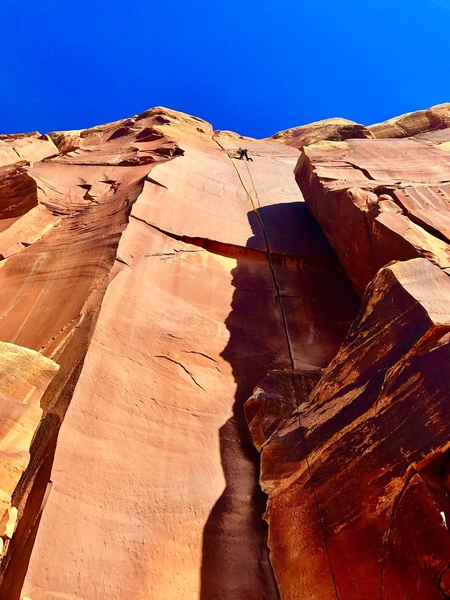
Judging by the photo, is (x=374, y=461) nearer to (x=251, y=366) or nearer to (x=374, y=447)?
(x=374, y=447)

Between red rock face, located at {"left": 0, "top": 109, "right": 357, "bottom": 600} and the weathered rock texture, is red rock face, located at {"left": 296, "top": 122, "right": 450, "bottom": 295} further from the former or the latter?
red rock face, located at {"left": 0, "top": 109, "right": 357, "bottom": 600}

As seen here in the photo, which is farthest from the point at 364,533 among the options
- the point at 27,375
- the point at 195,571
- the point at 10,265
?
the point at 10,265

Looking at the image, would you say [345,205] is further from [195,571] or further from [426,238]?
[195,571]

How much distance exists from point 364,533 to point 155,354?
3.23 metres

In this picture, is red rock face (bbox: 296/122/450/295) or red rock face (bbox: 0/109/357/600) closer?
red rock face (bbox: 0/109/357/600)

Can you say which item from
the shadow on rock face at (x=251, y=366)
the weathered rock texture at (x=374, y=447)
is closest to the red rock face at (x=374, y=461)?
the weathered rock texture at (x=374, y=447)

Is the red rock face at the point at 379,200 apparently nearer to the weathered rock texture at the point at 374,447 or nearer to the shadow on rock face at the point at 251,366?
the weathered rock texture at the point at 374,447

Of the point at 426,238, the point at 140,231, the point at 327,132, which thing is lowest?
the point at 426,238

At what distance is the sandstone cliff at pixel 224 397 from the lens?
350 centimetres

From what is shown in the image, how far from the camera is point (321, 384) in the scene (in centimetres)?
493

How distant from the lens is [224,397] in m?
5.66

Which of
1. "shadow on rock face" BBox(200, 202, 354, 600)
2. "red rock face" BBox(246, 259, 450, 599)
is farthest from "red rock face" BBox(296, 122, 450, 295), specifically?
"red rock face" BBox(246, 259, 450, 599)

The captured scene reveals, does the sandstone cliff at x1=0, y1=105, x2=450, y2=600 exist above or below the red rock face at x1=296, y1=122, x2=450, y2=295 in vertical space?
below

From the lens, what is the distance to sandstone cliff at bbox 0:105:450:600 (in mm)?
3500
